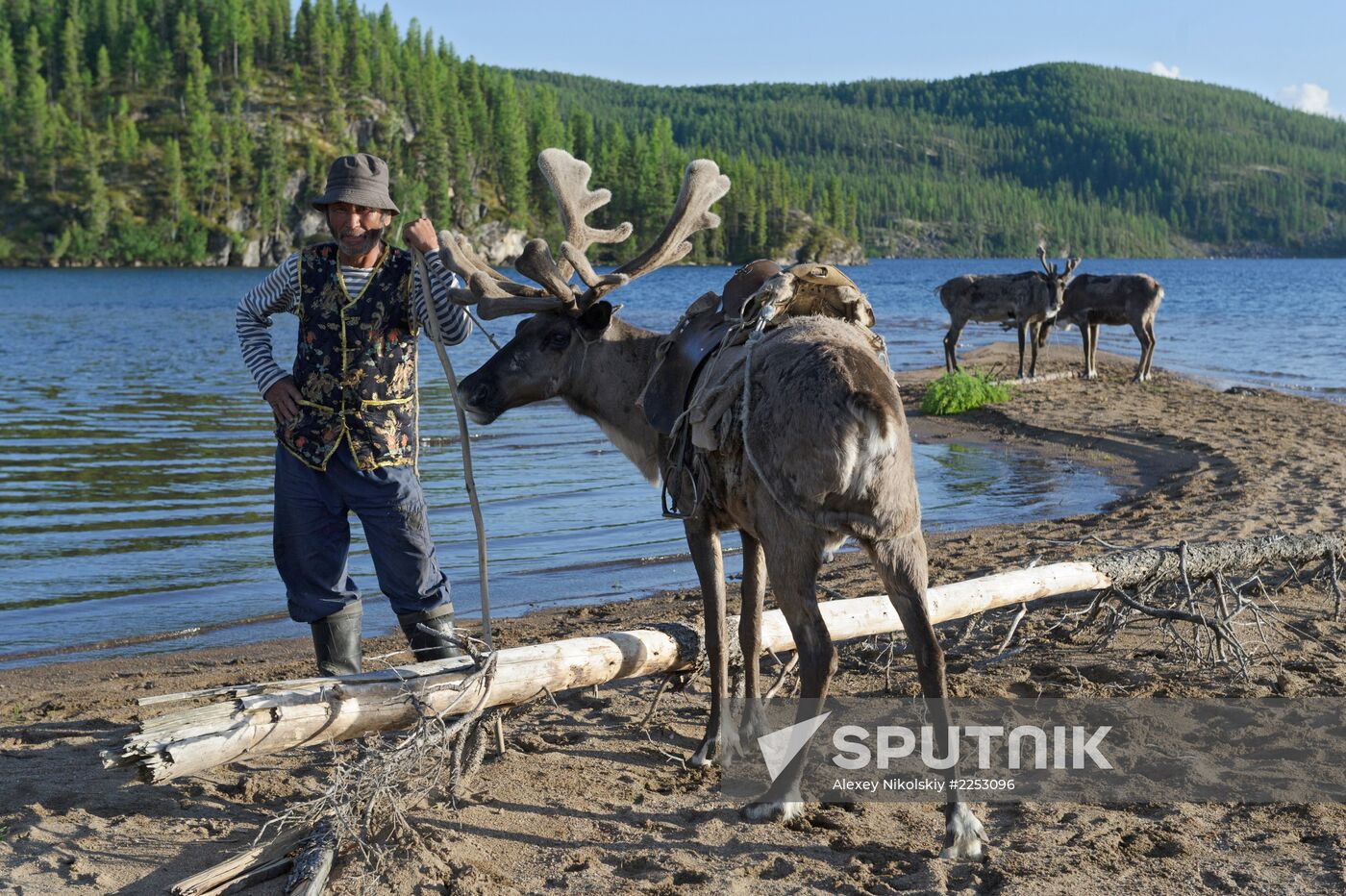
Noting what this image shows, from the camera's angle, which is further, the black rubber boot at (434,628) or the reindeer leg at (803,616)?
the black rubber boot at (434,628)

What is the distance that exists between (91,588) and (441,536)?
10.3 ft

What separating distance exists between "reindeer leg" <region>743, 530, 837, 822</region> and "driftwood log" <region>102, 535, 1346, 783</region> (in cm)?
128

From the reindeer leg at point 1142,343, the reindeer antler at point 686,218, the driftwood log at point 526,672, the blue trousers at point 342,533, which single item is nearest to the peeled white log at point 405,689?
the driftwood log at point 526,672

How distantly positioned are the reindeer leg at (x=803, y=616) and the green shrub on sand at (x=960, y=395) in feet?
50.9

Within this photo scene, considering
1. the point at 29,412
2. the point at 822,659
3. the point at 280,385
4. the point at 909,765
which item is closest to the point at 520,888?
the point at 822,659

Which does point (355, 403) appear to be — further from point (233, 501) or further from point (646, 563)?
point (233, 501)

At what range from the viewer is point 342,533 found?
555 centimetres

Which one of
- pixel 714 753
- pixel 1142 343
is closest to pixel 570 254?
pixel 714 753

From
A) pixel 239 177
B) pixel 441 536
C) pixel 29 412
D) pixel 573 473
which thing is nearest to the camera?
pixel 441 536

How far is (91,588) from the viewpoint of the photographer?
9.60m

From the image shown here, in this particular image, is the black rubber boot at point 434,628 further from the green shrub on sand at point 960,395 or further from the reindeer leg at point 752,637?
the green shrub on sand at point 960,395

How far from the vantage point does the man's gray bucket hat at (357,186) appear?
5.19 m

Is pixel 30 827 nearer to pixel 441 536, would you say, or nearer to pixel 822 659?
pixel 822 659

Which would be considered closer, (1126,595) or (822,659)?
(822,659)
